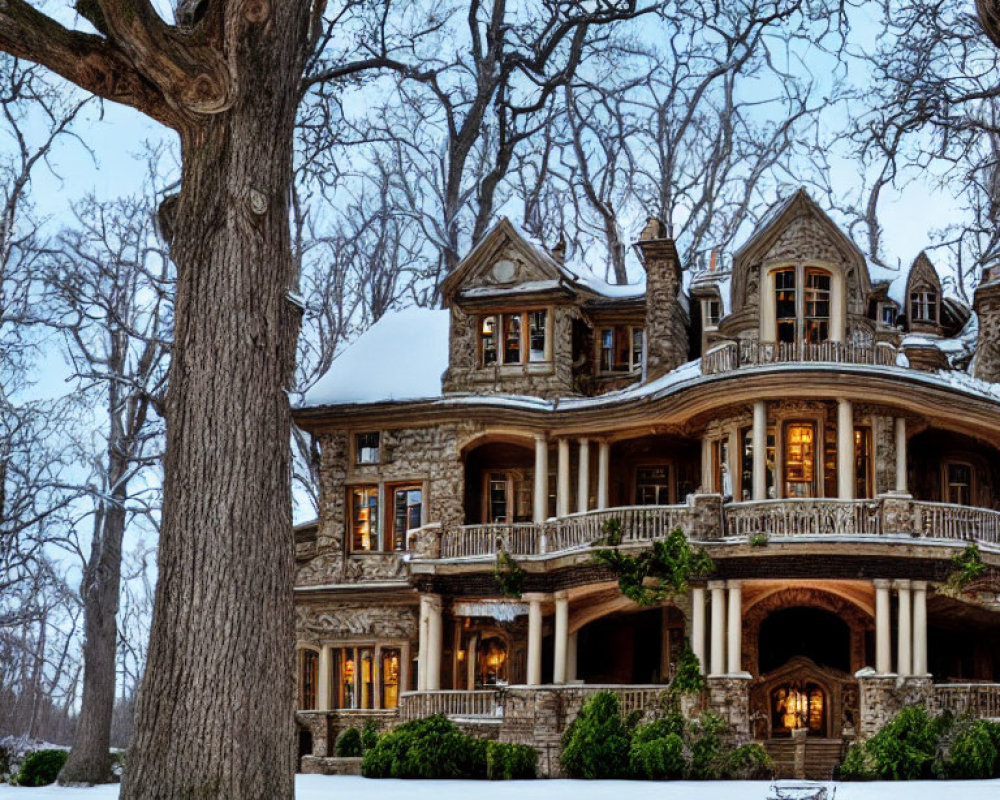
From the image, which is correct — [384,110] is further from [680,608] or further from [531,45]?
[680,608]

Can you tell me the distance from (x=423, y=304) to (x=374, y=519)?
1109cm

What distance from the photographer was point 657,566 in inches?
1113

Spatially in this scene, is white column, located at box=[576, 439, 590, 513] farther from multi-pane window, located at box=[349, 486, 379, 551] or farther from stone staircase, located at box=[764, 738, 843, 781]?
stone staircase, located at box=[764, 738, 843, 781]

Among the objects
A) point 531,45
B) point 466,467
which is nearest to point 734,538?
point 466,467

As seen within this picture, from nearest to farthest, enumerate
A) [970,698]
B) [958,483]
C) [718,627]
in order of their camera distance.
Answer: [970,698] < [718,627] < [958,483]

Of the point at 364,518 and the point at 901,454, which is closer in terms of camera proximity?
the point at 901,454

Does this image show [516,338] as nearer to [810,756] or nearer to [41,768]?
[810,756]

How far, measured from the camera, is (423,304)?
43.8 m

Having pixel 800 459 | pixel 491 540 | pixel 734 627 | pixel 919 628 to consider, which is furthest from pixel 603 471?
pixel 919 628

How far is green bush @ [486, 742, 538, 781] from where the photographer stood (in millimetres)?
26125

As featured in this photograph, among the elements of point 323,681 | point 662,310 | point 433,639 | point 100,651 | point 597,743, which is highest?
point 662,310

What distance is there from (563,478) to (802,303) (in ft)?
20.7

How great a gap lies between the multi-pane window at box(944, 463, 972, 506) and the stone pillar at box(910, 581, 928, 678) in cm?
490

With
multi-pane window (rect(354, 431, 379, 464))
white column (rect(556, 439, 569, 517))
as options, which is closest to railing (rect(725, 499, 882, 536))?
white column (rect(556, 439, 569, 517))
